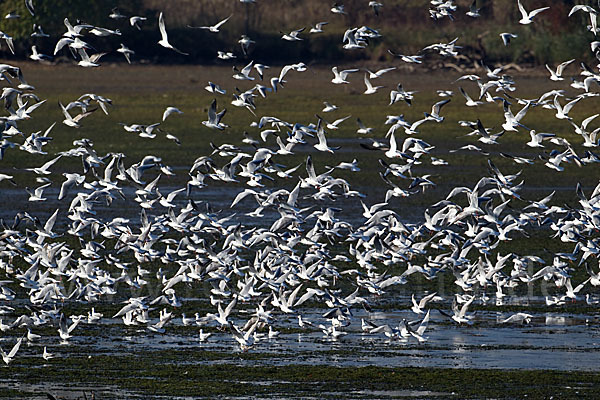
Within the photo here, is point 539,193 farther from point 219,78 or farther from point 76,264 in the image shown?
point 219,78

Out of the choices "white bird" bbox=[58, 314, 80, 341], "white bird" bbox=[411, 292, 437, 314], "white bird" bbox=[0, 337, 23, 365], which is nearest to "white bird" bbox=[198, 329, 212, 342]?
"white bird" bbox=[58, 314, 80, 341]

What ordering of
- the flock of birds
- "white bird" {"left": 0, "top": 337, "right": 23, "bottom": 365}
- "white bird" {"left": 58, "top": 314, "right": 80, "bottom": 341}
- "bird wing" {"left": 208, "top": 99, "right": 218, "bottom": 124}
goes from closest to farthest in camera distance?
"white bird" {"left": 0, "top": 337, "right": 23, "bottom": 365} < "white bird" {"left": 58, "top": 314, "right": 80, "bottom": 341} < the flock of birds < "bird wing" {"left": 208, "top": 99, "right": 218, "bottom": 124}

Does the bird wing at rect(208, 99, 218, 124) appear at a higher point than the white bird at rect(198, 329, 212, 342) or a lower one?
higher

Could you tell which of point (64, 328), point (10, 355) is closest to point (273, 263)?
point (64, 328)

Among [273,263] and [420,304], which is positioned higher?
[273,263]

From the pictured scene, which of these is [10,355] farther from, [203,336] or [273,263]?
[273,263]

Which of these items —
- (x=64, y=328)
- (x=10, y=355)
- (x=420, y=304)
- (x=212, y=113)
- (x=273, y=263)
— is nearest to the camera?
(x=10, y=355)

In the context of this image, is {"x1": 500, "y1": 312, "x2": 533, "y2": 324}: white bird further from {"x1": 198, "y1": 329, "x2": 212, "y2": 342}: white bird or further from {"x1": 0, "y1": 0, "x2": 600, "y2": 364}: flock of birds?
{"x1": 198, "y1": 329, "x2": 212, "y2": 342}: white bird

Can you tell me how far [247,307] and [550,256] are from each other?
21.1 ft

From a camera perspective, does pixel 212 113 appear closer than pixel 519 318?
No

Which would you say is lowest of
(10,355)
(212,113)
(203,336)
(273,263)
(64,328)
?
(10,355)

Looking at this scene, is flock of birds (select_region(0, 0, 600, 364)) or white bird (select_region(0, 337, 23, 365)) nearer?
white bird (select_region(0, 337, 23, 365))

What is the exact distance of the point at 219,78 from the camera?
59750 millimetres

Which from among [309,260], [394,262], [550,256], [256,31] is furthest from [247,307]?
[256,31]
